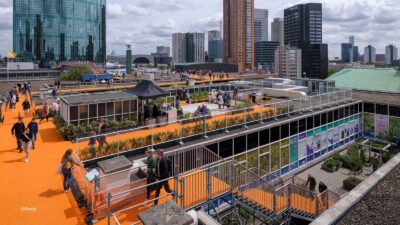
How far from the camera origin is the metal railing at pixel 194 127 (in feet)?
41.9

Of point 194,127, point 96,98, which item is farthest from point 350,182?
point 96,98

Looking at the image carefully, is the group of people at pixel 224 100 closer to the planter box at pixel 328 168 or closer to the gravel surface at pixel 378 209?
the planter box at pixel 328 168

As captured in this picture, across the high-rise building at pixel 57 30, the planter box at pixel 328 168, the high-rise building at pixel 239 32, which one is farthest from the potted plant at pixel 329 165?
the high-rise building at pixel 239 32

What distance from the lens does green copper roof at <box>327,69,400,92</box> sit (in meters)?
42.8

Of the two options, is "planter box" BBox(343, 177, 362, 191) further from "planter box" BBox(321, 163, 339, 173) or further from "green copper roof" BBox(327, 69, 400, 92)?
"green copper roof" BBox(327, 69, 400, 92)

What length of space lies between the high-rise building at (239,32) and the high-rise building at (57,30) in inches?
2533

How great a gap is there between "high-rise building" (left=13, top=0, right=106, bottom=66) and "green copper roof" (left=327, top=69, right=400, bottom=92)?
10986cm

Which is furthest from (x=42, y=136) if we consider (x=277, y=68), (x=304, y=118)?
(x=277, y=68)

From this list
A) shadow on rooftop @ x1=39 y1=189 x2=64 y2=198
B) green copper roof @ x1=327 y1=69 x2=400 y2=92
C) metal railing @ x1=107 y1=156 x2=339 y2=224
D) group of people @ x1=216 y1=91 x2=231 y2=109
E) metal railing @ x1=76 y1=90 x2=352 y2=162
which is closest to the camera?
metal railing @ x1=107 y1=156 x2=339 y2=224

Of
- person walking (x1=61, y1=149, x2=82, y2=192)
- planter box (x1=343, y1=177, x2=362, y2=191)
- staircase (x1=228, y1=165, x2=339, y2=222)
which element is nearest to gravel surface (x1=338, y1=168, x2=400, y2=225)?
staircase (x1=228, y1=165, x2=339, y2=222)

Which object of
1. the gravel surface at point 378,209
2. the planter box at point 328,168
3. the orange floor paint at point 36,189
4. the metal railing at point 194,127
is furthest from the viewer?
the planter box at point 328,168

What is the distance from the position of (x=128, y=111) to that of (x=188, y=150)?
615 centimetres

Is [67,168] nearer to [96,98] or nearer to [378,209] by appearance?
[96,98]

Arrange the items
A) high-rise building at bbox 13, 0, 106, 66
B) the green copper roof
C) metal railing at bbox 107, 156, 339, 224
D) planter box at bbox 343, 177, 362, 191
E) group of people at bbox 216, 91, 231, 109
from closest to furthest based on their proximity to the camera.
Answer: metal railing at bbox 107, 156, 339, 224 → planter box at bbox 343, 177, 362, 191 → group of people at bbox 216, 91, 231, 109 → the green copper roof → high-rise building at bbox 13, 0, 106, 66
